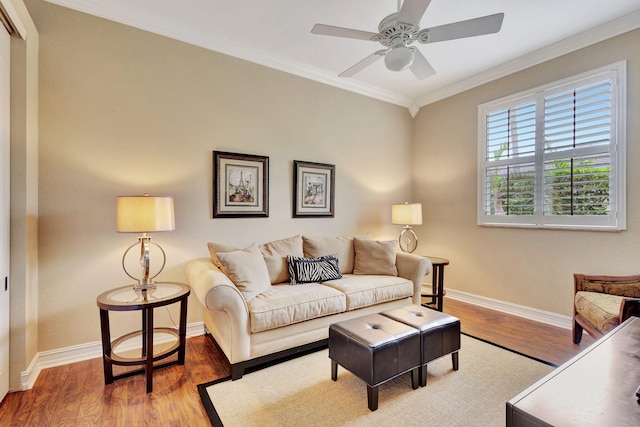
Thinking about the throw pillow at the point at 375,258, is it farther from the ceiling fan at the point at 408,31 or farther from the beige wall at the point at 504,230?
the ceiling fan at the point at 408,31

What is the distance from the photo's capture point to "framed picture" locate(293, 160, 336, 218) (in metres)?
3.54

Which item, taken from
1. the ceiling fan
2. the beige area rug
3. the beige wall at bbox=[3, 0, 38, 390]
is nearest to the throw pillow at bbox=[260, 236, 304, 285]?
the beige area rug

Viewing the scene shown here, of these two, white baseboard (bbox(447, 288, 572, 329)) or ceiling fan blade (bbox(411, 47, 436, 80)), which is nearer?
ceiling fan blade (bbox(411, 47, 436, 80))

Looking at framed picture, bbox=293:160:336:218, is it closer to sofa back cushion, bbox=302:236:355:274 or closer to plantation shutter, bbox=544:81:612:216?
sofa back cushion, bbox=302:236:355:274

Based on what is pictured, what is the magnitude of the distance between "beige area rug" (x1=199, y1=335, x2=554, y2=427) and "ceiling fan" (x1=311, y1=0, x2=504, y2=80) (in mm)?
2327

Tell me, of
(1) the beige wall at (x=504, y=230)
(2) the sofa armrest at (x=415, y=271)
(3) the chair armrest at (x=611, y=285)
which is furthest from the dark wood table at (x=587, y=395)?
(1) the beige wall at (x=504, y=230)

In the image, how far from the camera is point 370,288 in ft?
9.30

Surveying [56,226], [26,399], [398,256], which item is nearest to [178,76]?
[56,226]

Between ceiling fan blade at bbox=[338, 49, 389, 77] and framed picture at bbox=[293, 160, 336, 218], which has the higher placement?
ceiling fan blade at bbox=[338, 49, 389, 77]

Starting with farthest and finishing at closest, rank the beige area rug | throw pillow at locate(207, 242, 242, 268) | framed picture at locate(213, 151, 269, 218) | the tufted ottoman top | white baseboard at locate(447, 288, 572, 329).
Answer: white baseboard at locate(447, 288, 572, 329), framed picture at locate(213, 151, 269, 218), throw pillow at locate(207, 242, 242, 268), the tufted ottoman top, the beige area rug

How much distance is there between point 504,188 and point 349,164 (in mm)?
1931

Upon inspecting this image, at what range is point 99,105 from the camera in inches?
98.0

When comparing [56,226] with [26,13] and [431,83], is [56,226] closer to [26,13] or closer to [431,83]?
[26,13]

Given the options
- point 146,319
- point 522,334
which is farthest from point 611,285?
point 146,319
